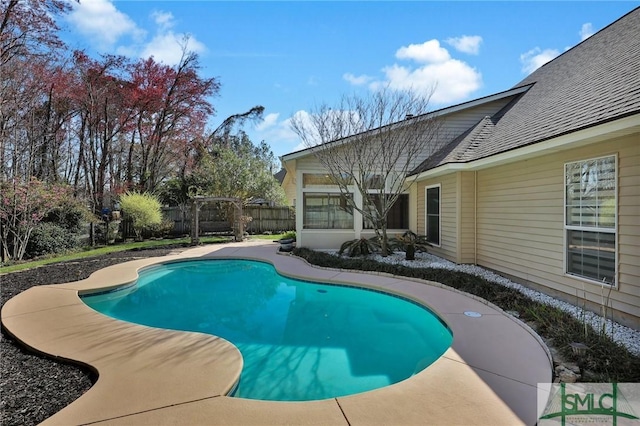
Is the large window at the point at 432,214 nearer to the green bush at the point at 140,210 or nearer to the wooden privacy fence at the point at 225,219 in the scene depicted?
the wooden privacy fence at the point at 225,219

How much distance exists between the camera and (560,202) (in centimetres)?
582

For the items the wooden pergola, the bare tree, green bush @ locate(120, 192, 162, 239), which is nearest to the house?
the bare tree

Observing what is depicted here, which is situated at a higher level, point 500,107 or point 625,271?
point 500,107

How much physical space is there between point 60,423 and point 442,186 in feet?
31.7

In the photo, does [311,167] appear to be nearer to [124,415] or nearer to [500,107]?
[500,107]

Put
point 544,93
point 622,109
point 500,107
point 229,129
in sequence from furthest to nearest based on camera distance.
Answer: point 229,129
point 500,107
point 544,93
point 622,109

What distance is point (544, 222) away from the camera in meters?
6.24

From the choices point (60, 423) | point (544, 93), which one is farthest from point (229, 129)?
point (60, 423)

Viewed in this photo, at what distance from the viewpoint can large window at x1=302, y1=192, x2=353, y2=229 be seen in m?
12.0

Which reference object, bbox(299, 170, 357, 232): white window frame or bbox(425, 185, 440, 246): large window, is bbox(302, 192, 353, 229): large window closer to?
bbox(299, 170, 357, 232): white window frame

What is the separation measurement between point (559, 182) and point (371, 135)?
550cm

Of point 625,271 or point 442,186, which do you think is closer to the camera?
point 625,271

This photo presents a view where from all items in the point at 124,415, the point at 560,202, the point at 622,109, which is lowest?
the point at 124,415

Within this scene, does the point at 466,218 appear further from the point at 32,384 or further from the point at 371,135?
the point at 32,384
